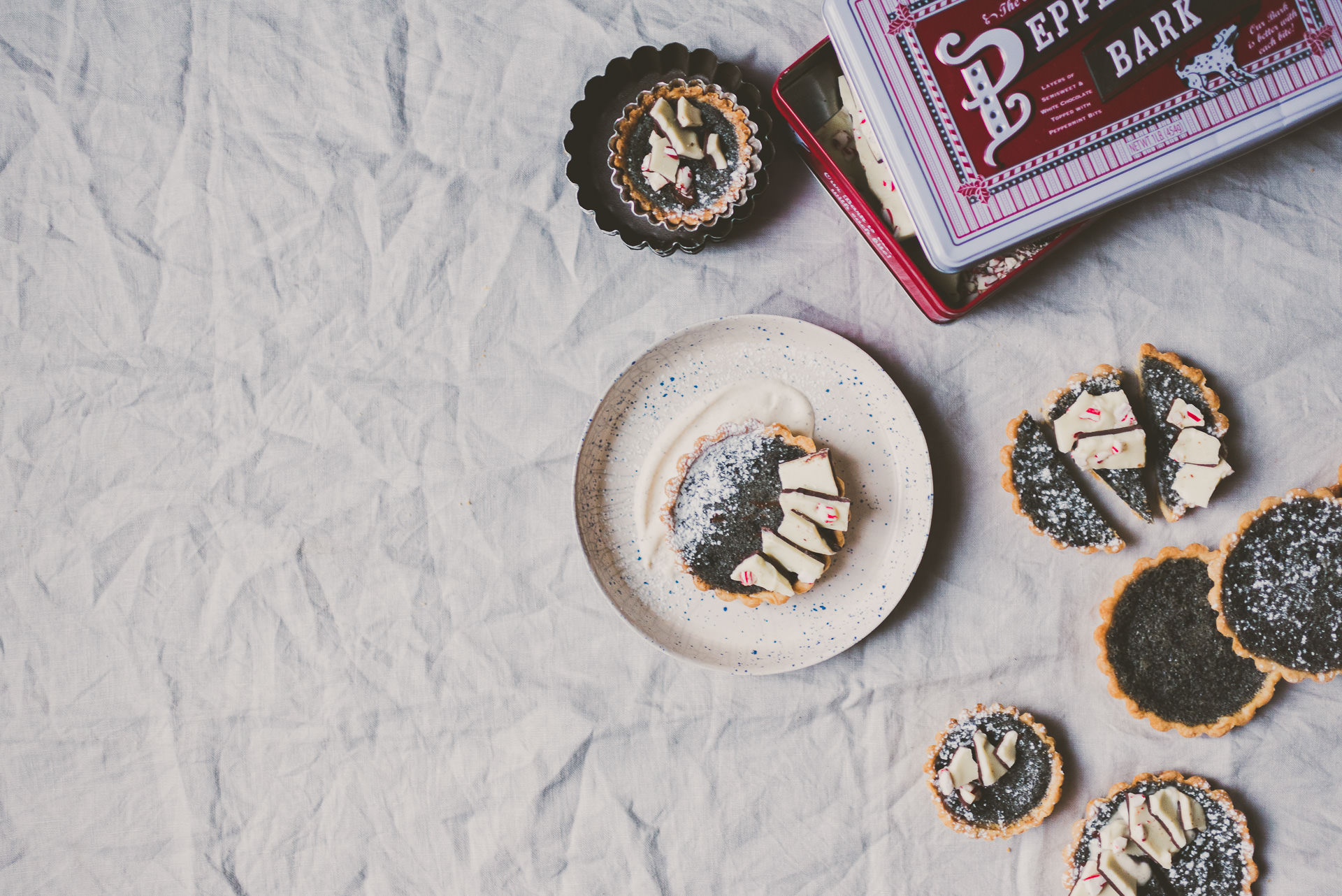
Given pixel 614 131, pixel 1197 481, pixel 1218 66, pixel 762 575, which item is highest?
pixel 1218 66

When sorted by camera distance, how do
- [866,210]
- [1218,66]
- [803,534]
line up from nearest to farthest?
[1218,66]
[866,210]
[803,534]

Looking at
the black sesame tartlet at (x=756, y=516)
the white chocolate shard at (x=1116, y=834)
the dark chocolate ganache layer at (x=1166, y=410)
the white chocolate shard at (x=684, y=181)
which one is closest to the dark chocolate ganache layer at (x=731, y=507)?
the black sesame tartlet at (x=756, y=516)

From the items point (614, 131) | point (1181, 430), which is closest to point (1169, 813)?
point (1181, 430)

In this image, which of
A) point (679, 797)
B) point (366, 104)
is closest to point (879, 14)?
point (366, 104)

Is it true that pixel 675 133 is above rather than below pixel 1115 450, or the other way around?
above

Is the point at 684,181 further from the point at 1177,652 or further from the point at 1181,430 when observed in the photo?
the point at 1177,652
